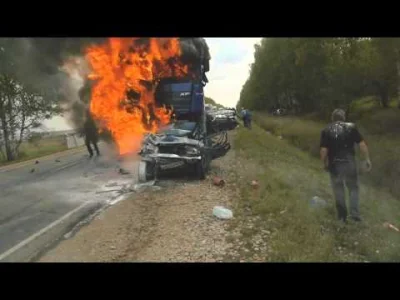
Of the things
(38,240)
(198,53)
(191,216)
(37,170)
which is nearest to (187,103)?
(198,53)

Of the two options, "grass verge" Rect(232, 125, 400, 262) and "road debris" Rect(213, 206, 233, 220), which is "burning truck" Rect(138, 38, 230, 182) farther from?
"road debris" Rect(213, 206, 233, 220)

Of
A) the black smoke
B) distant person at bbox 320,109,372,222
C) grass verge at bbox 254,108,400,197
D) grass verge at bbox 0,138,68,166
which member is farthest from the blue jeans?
grass verge at bbox 0,138,68,166

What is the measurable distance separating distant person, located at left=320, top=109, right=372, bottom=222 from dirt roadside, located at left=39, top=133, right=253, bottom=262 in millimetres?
2126

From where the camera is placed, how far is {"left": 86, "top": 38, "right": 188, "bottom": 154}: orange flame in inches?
390

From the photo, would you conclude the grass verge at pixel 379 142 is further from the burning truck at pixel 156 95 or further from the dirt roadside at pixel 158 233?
the dirt roadside at pixel 158 233

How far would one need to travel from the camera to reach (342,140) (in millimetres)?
6785

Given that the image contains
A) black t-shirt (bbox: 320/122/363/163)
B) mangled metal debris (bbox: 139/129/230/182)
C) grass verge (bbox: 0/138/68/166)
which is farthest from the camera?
grass verge (bbox: 0/138/68/166)

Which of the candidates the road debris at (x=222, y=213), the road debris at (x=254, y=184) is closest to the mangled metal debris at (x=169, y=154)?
the road debris at (x=254, y=184)

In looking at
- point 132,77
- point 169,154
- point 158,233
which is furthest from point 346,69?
point 158,233

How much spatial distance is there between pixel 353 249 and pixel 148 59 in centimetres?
689

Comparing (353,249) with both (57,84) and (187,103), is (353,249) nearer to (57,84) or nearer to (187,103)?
(187,103)

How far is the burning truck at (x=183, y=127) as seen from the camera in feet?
35.5

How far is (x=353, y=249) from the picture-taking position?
616 centimetres

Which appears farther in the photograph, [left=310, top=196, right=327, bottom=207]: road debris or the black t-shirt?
[left=310, top=196, right=327, bottom=207]: road debris
